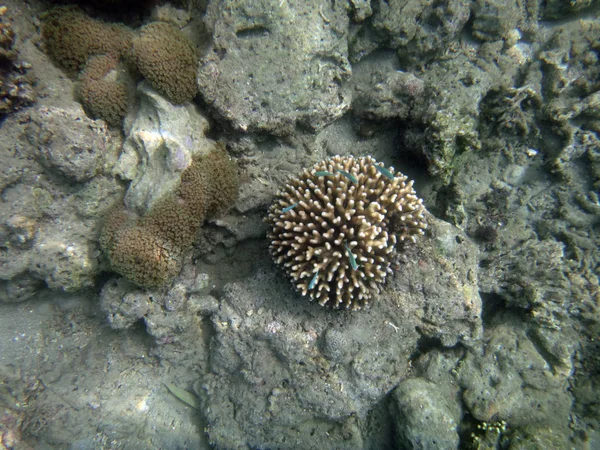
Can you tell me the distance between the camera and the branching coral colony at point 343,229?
3.67m

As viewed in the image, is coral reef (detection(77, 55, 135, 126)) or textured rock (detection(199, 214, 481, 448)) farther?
textured rock (detection(199, 214, 481, 448))

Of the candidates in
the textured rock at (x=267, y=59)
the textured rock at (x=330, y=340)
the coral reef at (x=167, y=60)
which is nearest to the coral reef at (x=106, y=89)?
the coral reef at (x=167, y=60)

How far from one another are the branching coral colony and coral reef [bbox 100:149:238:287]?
991 mm

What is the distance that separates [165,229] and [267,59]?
2734mm

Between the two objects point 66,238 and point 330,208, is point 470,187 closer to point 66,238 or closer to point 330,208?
point 330,208

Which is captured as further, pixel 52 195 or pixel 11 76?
pixel 52 195

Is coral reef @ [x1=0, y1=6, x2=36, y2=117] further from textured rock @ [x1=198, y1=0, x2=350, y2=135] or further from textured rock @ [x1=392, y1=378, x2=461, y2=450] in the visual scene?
textured rock @ [x1=392, y1=378, x2=461, y2=450]

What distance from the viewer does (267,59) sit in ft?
14.3

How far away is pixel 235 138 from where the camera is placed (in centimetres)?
460

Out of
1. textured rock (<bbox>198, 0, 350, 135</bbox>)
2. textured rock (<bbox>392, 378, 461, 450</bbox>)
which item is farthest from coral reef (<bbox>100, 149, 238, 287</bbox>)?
textured rock (<bbox>392, 378, 461, 450</bbox>)

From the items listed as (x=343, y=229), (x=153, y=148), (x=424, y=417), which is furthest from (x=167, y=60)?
(x=424, y=417)

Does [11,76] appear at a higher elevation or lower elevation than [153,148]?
lower

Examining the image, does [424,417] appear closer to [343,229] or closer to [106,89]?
[343,229]

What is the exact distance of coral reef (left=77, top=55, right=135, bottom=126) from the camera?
13.6 feet
